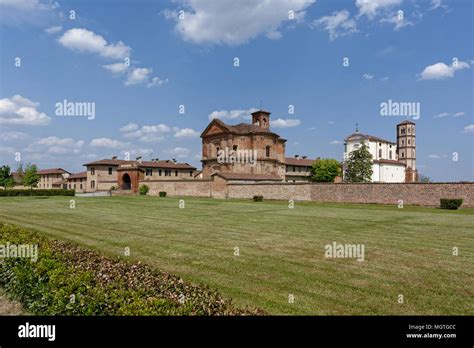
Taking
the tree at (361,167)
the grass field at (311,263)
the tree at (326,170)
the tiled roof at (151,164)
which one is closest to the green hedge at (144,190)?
the tiled roof at (151,164)

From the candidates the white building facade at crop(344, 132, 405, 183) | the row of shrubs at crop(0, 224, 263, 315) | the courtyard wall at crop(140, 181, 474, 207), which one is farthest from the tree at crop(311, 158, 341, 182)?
the row of shrubs at crop(0, 224, 263, 315)

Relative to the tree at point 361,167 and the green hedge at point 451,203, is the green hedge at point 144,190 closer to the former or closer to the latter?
the tree at point 361,167

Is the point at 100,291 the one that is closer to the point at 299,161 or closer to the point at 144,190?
the point at 144,190

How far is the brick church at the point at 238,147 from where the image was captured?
62.4m

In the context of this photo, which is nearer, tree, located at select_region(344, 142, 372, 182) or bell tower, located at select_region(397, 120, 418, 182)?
tree, located at select_region(344, 142, 372, 182)

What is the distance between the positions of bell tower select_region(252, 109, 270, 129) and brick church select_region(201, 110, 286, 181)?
8509 mm

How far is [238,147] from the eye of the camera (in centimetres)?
6378

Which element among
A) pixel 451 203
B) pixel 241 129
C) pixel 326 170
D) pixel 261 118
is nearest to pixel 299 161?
pixel 326 170

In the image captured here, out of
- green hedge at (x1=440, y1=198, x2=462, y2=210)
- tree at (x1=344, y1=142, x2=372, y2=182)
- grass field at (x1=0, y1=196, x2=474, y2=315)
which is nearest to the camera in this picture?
grass field at (x1=0, y1=196, x2=474, y2=315)

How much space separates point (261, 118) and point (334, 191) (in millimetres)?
40256

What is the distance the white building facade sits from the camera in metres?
82.5

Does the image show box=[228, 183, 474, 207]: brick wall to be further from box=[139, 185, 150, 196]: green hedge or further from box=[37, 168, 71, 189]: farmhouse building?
box=[37, 168, 71, 189]: farmhouse building

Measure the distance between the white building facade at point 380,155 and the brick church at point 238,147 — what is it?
27.4 meters
